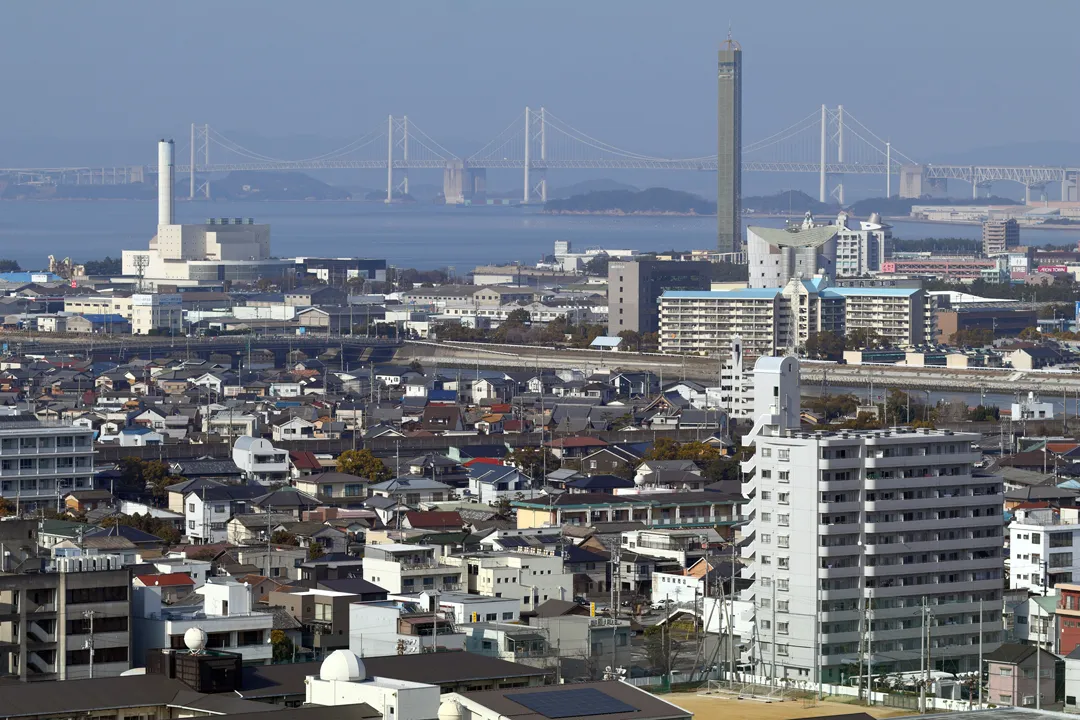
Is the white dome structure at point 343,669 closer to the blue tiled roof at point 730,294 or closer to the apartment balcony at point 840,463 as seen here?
the apartment balcony at point 840,463

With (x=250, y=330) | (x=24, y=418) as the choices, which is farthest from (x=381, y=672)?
(x=250, y=330)

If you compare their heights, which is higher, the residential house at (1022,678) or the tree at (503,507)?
the tree at (503,507)

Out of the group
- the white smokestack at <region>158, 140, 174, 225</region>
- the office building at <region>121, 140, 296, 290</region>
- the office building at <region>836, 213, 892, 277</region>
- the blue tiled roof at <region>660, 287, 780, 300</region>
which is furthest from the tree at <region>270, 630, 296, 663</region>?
the white smokestack at <region>158, 140, 174, 225</region>

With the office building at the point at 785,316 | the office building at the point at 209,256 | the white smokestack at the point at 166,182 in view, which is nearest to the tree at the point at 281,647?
the office building at the point at 785,316

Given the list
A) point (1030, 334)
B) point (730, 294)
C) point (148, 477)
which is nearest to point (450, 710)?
point (148, 477)

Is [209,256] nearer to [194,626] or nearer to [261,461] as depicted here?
[261,461]
